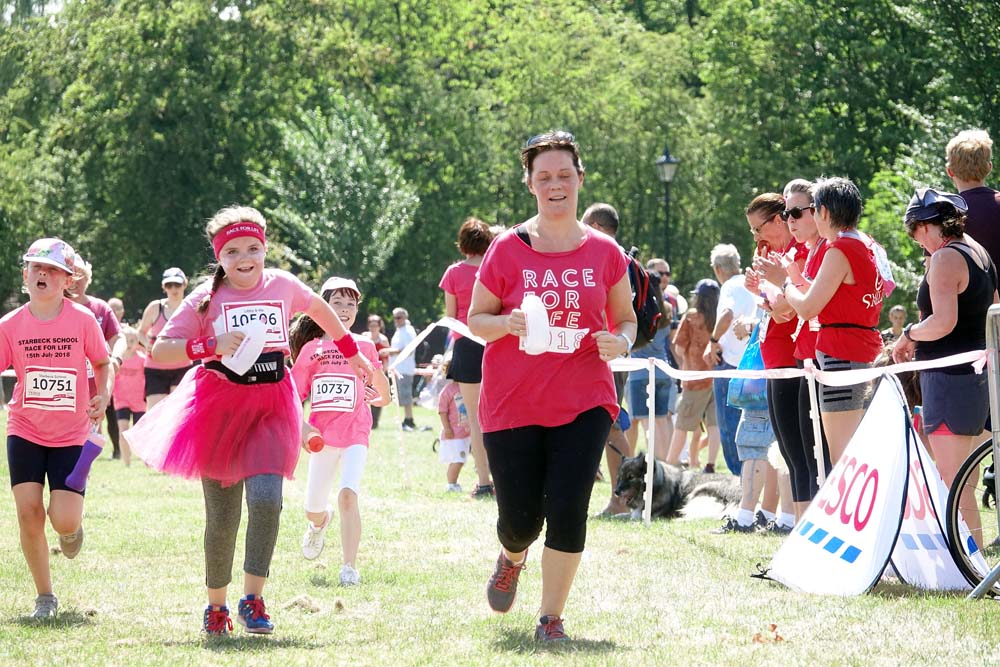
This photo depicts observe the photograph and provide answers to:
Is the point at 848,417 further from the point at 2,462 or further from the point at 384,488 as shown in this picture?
the point at 2,462

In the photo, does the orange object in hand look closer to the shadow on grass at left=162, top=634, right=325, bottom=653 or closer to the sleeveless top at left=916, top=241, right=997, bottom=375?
the shadow on grass at left=162, top=634, right=325, bottom=653

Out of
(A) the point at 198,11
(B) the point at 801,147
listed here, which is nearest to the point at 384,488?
(B) the point at 801,147

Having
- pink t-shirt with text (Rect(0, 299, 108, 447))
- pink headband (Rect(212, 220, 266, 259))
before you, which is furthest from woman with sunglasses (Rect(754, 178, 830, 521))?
pink t-shirt with text (Rect(0, 299, 108, 447))

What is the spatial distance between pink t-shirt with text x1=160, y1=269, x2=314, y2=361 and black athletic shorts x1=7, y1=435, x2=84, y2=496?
122 cm

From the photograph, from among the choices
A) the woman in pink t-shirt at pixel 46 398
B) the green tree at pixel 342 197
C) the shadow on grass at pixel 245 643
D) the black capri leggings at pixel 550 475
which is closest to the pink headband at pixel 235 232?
the woman in pink t-shirt at pixel 46 398

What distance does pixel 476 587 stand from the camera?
7.66 meters

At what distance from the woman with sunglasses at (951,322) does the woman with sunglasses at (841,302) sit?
256 mm

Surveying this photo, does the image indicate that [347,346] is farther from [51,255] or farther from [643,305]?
[643,305]

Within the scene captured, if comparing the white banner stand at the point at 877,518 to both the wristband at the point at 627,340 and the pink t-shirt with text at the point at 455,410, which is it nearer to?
the wristband at the point at 627,340

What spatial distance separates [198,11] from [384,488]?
34428 mm

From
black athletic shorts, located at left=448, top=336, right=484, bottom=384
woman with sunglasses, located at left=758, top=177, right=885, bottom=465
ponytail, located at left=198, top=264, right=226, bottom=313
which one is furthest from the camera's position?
black athletic shorts, located at left=448, top=336, right=484, bottom=384

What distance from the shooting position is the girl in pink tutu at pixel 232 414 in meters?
6.29

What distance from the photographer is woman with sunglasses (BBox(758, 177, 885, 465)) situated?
24.9 ft

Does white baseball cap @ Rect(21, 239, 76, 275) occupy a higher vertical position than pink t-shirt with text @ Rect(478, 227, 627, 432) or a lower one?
higher
